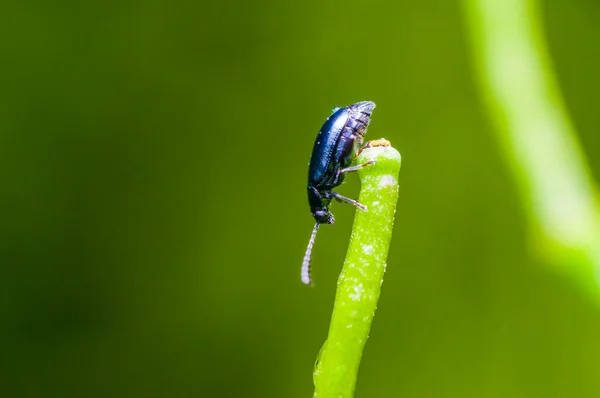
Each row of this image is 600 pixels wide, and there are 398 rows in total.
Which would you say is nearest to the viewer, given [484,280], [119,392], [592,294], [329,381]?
[329,381]

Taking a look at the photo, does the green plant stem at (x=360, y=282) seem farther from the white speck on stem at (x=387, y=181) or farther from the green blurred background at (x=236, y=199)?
the green blurred background at (x=236, y=199)

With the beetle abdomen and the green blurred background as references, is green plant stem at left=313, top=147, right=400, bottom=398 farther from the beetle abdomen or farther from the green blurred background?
the green blurred background

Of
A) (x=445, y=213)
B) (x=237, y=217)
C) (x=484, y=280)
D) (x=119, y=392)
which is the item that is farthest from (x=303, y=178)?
(x=119, y=392)

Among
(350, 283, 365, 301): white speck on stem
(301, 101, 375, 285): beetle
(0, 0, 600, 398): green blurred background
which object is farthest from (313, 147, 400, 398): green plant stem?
(0, 0, 600, 398): green blurred background

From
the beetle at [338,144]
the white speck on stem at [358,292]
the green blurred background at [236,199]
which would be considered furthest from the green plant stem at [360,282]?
the green blurred background at [236,199]

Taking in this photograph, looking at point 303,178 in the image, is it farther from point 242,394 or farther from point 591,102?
point 591,102
